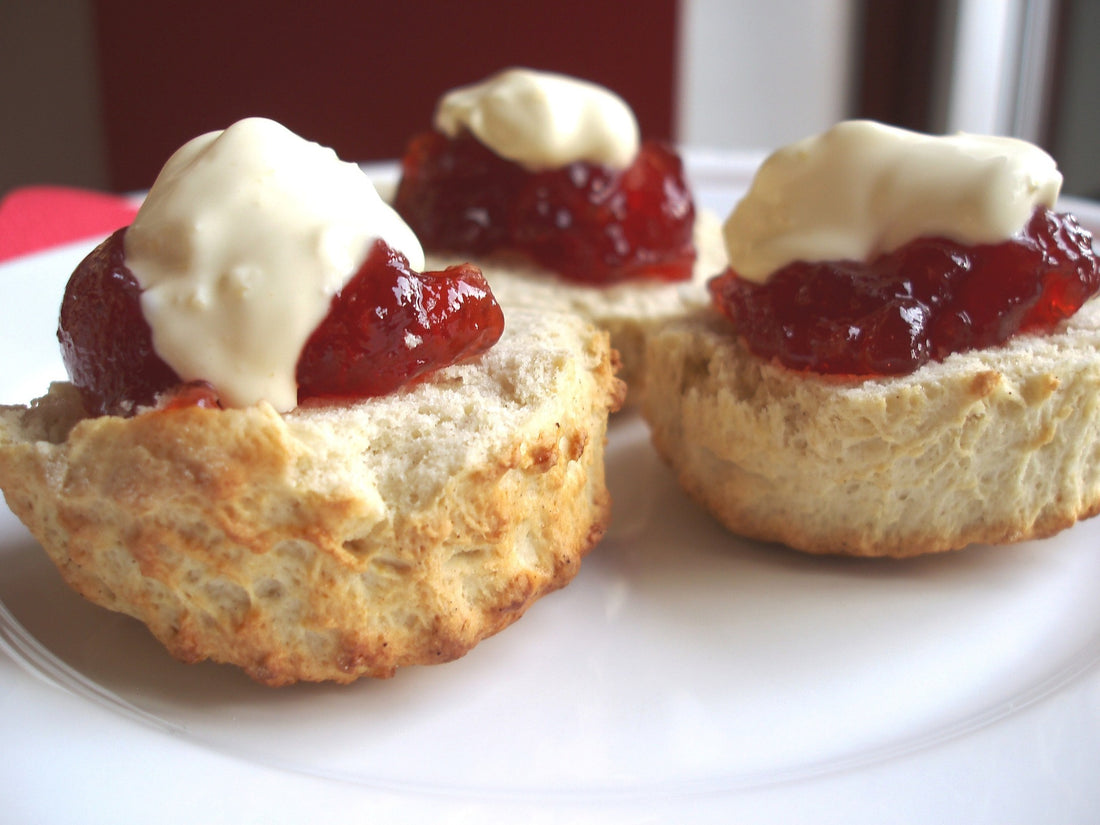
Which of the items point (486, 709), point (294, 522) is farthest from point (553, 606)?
point (294, 522)

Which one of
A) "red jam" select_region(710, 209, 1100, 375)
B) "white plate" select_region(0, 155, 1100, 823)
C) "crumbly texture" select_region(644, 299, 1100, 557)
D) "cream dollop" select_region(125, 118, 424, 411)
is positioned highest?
"cream dollop" select_region(125, 118, 424, 411)

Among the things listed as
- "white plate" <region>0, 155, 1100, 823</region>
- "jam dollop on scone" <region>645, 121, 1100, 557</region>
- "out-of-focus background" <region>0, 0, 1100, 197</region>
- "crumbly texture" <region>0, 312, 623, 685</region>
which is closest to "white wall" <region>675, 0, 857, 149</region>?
"out-of-focus background" <region>0, 0, 1100, 197</region>

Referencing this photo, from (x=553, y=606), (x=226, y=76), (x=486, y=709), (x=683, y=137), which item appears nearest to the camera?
(x=486, y=709)

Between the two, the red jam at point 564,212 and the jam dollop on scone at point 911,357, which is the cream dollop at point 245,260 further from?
the red jam at point 564,212

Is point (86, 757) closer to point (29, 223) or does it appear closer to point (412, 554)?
point (412, 554)

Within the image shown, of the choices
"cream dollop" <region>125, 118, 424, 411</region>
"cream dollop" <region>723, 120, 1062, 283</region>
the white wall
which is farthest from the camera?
the white wall

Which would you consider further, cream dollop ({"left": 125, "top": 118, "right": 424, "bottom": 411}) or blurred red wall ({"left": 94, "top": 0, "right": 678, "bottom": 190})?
blurred red wall ({"left": 94, "top": 0, "right": 678, "bottom": 190})

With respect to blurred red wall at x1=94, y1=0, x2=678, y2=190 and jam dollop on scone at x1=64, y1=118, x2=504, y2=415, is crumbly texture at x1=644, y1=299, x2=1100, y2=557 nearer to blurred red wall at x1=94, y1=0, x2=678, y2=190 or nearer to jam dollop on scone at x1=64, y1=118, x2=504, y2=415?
jam dollop on scone at x1=64, y1=118, x2=504, y2=415

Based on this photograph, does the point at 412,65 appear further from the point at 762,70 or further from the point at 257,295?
the point at 257,295
